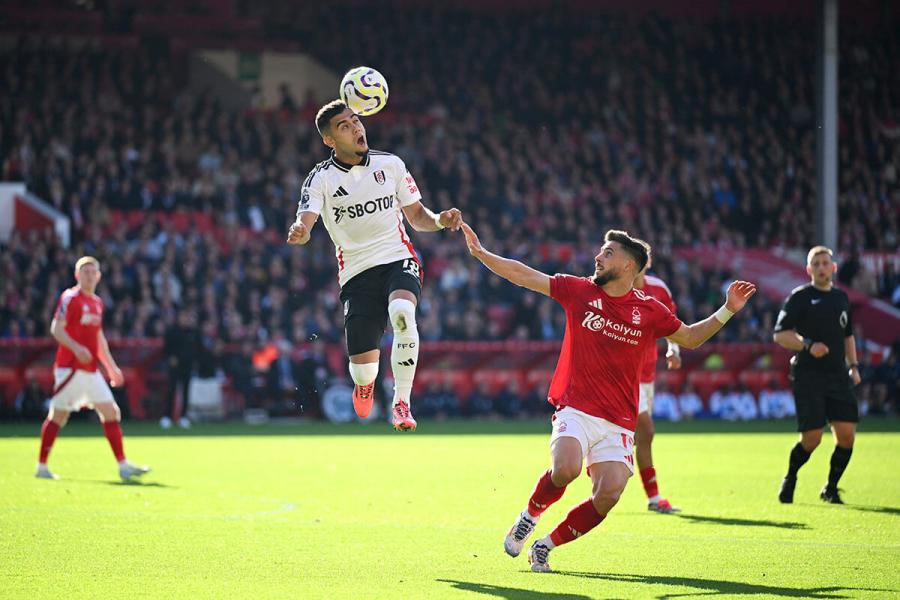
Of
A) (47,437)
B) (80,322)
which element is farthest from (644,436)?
(47,437)

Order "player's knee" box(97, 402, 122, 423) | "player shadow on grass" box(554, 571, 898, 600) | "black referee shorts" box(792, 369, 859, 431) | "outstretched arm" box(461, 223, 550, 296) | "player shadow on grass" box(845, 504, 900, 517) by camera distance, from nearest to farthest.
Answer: "player shadow on grass" box(554, 571, 898, 600), "outstretched arm" box(461, 223, 550, 296), "player shadow on grass" box(845, 504, 900, 517), "black referee shorts" box(792, 369, 859, 431), "player's knee" box(97, 402, 122, 423)

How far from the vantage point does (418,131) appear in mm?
35781

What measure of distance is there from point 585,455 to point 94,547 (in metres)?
3.77

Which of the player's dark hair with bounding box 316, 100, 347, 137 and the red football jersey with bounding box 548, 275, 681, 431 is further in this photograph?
the player's dark hair with bounding box 316, 100, 347, 137

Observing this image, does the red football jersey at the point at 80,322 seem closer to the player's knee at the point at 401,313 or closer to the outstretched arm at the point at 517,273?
the player's knee at the point at 401,313

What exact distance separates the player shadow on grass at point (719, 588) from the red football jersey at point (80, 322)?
7.83 metres

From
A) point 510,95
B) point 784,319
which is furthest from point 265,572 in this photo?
point 510,95

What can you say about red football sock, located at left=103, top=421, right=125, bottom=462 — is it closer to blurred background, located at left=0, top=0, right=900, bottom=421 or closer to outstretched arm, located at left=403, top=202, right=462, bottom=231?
outstretched arm, located at left=403, top=202, right=462, bottom=231

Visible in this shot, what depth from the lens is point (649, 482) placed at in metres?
12.3

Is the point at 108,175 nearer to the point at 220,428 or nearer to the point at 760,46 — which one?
the point at 220,428

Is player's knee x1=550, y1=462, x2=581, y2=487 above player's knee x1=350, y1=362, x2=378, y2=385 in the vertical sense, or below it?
below

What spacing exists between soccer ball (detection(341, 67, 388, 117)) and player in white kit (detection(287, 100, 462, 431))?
9cm

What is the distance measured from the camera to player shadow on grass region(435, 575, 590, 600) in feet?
25.7

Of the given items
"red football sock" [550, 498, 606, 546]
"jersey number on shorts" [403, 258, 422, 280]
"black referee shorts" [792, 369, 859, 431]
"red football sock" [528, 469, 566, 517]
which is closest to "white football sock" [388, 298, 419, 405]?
"jersey number on shorts" [403, 258, 422, 280]
